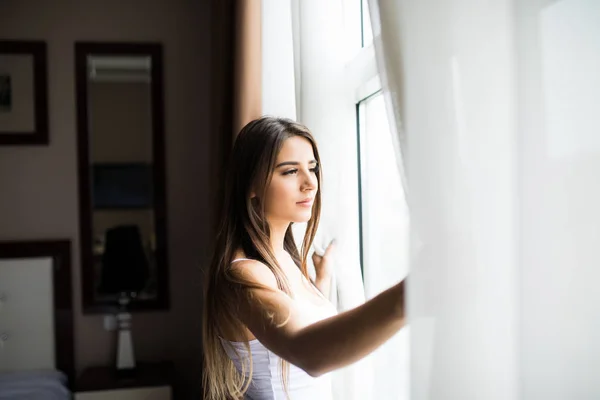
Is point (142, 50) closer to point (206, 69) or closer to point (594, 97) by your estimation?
point (206, 69)

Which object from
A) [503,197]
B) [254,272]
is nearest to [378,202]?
[254,272]

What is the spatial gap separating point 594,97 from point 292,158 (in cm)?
68

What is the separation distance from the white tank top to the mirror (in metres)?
1.79

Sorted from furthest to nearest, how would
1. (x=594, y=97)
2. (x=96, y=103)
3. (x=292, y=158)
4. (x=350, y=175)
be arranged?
(x=96, y=103) → (x=350, y=175) → (x=292, y=158) → (x=594, y=97)

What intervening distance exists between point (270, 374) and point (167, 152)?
6.38 feet

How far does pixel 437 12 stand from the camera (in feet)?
1.65

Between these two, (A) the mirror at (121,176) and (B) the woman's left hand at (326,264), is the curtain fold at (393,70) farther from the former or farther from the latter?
(A) the mirror at (121,176)

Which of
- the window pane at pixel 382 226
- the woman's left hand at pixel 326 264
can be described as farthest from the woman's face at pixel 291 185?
the window pane at pixel 382 226

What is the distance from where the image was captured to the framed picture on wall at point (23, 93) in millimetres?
2711

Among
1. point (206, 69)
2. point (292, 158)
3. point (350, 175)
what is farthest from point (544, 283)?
point (206, 69)

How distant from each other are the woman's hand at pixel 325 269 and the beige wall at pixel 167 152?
5.37 feet

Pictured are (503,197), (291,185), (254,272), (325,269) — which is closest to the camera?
(503,197)

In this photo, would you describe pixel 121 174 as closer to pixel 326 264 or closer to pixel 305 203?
pixel 326 264

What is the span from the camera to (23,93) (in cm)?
273
